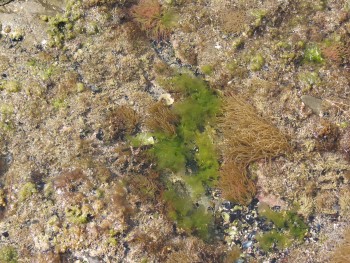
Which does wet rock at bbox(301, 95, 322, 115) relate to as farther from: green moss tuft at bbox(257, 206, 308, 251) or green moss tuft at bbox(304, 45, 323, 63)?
green moss tuft at bbox(257, 206, 308, 251)

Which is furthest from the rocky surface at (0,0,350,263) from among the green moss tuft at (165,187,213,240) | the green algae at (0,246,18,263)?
the green moss tuft at (165,187,213,240)

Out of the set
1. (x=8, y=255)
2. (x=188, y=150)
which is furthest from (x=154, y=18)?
(x=8, y=255)

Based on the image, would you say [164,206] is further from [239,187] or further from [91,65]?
[91,65]

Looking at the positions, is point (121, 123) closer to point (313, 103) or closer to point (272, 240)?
point (272, 240)

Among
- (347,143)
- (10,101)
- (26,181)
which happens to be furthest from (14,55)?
(347,143)

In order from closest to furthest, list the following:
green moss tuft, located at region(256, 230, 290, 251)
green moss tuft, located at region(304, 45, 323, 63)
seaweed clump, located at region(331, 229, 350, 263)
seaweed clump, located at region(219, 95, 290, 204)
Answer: seaweed clump, located at region(331, 229, 350, 263), green moss tuft, located at region(256, 230, 290, 251), seaweed clump, located at region(219, 95, 290, 204), green moss tuft, located at region(304, 45, 323, 63)

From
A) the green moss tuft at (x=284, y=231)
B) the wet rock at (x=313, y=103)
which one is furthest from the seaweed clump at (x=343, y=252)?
the wet rock at (x=313, y=103)

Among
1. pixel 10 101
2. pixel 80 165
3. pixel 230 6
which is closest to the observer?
pixel 80 165

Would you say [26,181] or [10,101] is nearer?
[26,181]

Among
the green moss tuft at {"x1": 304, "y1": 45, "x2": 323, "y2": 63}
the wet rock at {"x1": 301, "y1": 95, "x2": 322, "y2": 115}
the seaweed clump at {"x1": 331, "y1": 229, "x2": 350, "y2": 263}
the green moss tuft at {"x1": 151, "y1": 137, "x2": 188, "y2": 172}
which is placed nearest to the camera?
the seaweed clump at {"x1": 331, "y1": 229, "x2": 350, "y2": 263}
